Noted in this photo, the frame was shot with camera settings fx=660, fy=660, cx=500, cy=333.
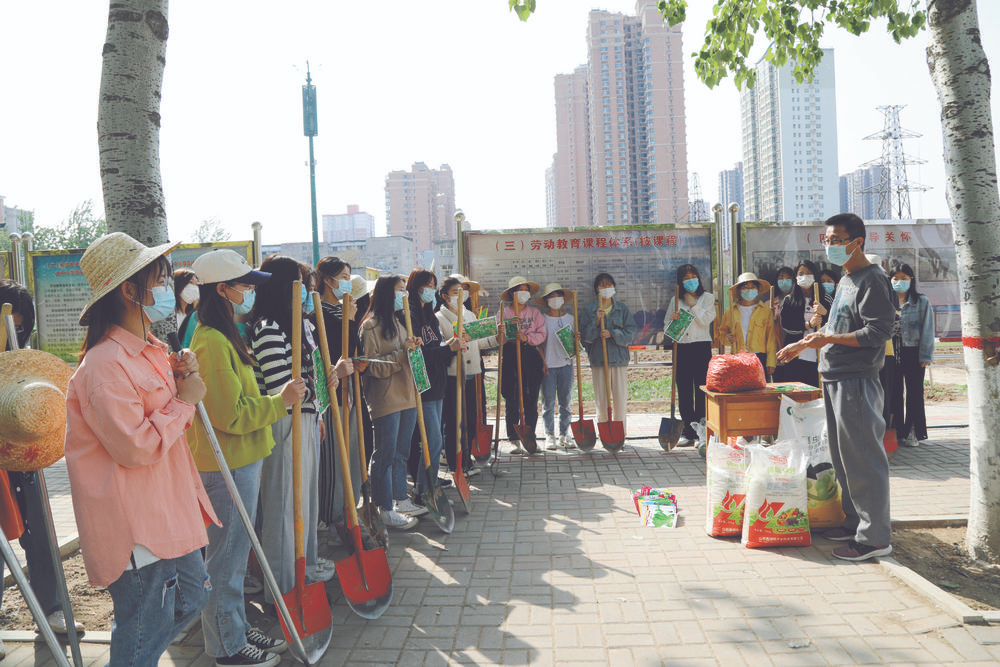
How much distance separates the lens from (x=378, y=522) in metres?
→ 4.40

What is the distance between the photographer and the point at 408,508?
5.63 metres

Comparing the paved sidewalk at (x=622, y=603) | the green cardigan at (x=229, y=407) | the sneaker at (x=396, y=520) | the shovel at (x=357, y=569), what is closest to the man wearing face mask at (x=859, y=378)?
the paved sidewalk at (x=622, y=603)

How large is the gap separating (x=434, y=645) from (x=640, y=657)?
1033 millimetres

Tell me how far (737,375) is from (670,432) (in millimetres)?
2674

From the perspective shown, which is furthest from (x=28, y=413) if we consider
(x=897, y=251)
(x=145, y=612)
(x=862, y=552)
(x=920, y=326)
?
(x=897, y=251)

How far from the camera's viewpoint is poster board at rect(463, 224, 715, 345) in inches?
322

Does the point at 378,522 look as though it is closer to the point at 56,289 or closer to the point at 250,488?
the point at 250,488

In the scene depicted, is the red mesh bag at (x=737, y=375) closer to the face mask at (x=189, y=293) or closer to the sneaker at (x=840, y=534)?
the sneaker at (x=840, y=534)

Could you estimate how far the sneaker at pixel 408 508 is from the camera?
18.3 ft

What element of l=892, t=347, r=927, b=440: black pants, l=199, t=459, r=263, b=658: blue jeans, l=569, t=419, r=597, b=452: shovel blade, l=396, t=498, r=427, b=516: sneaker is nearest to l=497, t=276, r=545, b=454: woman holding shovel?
l=569, t=419, r=597, b=452: shovel blade

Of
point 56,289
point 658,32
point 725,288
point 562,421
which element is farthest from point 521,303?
point 658,32

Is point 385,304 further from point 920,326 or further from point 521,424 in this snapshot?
point 920,326

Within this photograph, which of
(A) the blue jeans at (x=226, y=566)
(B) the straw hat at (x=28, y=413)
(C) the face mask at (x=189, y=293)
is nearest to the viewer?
(B) the straw hat at (x=28, y=413)

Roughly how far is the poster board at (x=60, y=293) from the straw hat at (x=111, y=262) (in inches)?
247
